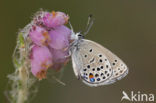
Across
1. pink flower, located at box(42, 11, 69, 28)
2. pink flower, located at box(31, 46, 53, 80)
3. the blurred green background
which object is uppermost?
the blurred green background

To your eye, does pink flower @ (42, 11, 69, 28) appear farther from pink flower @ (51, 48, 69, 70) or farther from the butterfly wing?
the butterfly wing

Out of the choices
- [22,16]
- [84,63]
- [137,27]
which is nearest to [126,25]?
[137,27]

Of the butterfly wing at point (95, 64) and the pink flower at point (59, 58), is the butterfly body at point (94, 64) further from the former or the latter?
the pink flower at point (59, 58)

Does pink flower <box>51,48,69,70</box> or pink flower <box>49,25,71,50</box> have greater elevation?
pink flower <box>49,25,71,50</box>

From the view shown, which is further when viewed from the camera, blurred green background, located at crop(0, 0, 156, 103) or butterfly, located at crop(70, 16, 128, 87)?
blurred green background, located at crop(0, 0, 156, 103)

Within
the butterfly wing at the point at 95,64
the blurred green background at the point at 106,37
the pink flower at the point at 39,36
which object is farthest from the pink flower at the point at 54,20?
the blurred green background at the point at 106,37

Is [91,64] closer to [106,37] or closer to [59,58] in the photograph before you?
[59,58]

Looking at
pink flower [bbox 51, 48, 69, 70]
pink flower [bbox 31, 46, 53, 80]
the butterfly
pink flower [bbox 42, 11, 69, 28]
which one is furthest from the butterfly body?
pink flower [bbox 31, 46, 53, 80]
